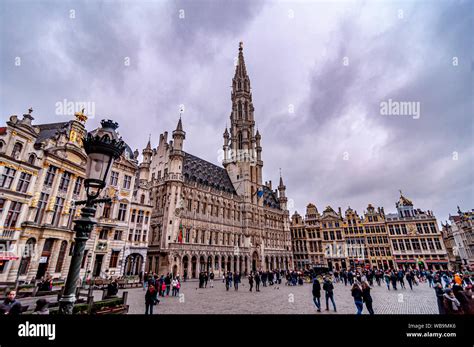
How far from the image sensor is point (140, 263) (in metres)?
29.9

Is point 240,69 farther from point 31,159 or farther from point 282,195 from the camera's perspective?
point 31,159

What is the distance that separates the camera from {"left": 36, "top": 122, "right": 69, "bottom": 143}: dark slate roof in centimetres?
2328

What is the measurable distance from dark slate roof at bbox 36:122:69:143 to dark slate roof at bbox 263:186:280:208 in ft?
152

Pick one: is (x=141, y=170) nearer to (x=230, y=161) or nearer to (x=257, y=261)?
(x=230, y=161)

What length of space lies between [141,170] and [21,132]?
63.2 feet

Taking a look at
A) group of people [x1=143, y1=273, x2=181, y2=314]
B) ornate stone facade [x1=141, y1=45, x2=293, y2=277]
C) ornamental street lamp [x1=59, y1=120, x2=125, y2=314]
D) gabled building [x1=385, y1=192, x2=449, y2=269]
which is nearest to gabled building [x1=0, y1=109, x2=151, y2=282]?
ornate stone facade [x1=141, y1=45, x2=293, y2=277]

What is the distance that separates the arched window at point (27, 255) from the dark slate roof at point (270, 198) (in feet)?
157

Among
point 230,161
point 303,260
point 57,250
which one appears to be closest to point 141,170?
point 57,250

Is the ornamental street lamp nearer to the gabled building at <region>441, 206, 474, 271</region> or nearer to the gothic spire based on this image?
the gabled building at <region>441, 206, 474, 271</region>

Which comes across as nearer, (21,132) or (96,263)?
(21,132)

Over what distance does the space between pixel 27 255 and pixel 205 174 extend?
102ft

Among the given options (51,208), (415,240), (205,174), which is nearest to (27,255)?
(51,208)

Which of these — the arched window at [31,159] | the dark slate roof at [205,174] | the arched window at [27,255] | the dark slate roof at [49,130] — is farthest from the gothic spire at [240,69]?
the arched window at [27,255]

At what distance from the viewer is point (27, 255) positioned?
1933cm
